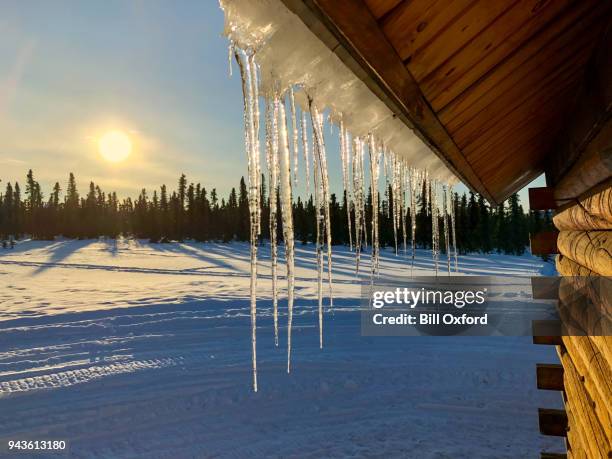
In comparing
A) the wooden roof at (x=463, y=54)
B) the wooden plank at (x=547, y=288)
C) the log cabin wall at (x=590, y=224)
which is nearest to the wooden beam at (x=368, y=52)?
the wooden roof at (x=463, y=54)

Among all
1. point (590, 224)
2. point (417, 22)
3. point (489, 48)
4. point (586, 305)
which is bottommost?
Answer: point (586, 305)

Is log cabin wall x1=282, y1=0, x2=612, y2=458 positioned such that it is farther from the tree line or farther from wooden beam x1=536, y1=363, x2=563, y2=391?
the tree line

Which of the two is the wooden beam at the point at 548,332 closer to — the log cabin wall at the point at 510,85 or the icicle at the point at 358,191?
the log cabin wall at the point at 510,85

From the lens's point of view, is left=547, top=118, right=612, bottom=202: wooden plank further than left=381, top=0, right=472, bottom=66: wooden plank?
Yes

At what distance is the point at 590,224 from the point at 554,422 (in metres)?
2.67

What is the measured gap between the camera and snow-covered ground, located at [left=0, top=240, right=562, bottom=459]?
16.2 ft

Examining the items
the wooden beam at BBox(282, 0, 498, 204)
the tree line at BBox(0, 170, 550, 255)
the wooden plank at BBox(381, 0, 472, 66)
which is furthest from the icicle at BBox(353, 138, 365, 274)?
the tree line at BBox(0, 170, 550, 255)

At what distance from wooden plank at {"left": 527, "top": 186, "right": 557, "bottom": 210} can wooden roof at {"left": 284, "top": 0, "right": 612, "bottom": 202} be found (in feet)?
6.71

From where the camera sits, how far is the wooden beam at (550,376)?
13.9 feet

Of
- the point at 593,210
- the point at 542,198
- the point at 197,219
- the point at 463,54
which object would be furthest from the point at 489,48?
the point at 197,219

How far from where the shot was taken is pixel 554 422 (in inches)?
161

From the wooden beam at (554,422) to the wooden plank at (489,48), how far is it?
4.05 m

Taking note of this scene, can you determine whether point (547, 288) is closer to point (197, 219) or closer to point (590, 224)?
point (590, 224)

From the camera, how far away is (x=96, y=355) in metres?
7.87
